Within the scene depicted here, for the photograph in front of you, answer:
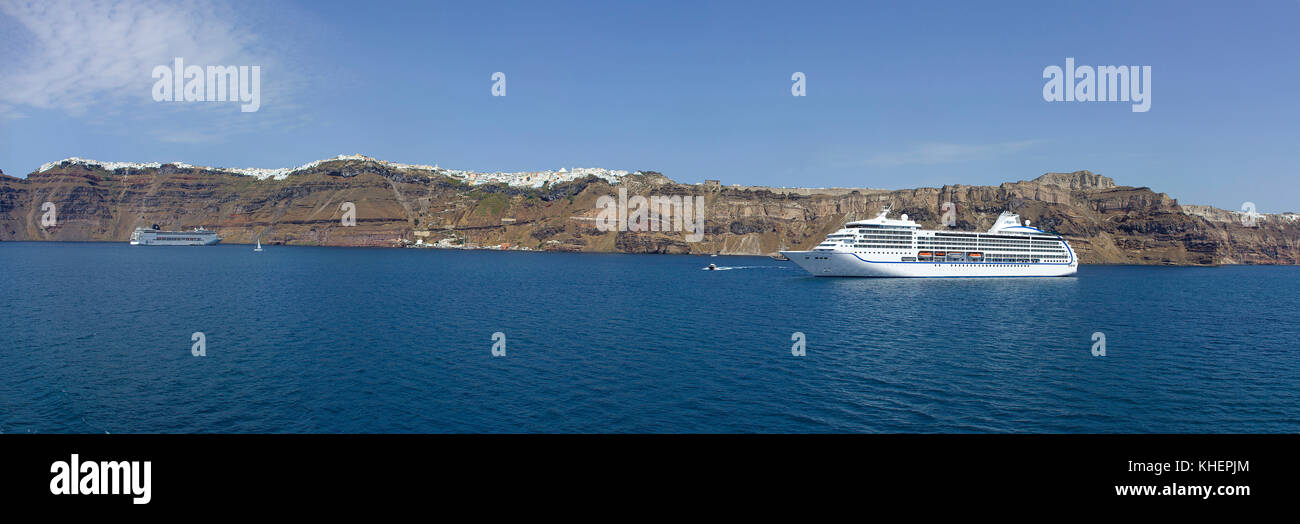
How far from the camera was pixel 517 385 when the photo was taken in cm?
2934

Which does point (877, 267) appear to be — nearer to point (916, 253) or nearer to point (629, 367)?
point (916, 253)

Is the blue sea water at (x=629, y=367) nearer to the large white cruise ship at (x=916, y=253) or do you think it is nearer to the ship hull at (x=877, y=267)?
the ship hull at (x=877, y=267)

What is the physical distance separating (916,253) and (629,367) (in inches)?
3323

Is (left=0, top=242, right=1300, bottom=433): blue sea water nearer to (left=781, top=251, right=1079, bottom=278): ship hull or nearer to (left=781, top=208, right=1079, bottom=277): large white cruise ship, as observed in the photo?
(left=781, top=251, right=1079, bottom=278): ship hull

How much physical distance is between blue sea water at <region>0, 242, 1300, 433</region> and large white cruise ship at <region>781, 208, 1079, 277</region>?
37.1 m

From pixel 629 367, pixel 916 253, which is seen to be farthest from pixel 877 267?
pixel 629 367


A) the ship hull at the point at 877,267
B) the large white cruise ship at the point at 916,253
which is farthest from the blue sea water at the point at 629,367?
the large white cruise ship at the point at 916,253

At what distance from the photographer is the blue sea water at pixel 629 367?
80.8 feet

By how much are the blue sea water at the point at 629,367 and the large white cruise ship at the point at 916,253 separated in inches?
1462

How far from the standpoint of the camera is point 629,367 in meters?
33.4

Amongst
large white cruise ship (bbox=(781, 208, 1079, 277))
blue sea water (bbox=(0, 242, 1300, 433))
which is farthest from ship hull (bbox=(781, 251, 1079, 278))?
blue sea water (bbox=(0, 242, 1300, 433))

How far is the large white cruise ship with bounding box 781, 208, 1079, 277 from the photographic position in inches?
4035
